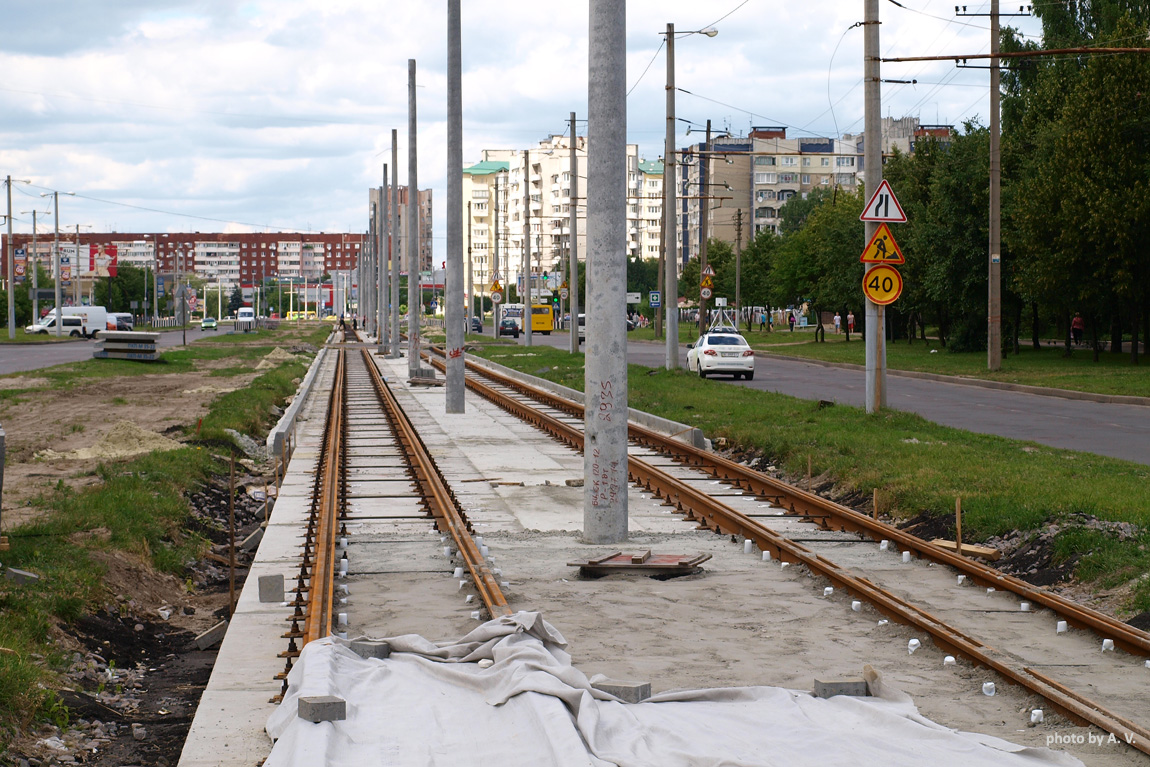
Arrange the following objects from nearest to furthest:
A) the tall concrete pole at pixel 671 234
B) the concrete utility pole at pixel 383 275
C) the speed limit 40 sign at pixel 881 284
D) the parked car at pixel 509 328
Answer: the speed limit 40 sign at pixel 881 284, the tall concrete pole at pixel 671 234, the concrete utility pole at pixel 383 275, the parked car at pixel 509 328

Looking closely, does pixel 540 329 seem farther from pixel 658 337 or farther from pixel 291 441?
pixel 291 441

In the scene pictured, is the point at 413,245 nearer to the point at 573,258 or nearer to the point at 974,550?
the point at 573,258

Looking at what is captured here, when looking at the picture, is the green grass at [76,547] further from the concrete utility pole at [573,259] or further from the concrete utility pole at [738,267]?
the concrete utility pole at [738,267]

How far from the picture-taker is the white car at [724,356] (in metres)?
38.5

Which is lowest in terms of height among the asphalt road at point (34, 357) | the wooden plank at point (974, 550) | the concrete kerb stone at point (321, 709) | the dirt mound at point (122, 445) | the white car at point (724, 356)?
the dirt mound at point (122, 445)

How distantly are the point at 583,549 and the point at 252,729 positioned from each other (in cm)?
526

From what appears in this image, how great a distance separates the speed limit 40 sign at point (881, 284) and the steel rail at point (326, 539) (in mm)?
8228

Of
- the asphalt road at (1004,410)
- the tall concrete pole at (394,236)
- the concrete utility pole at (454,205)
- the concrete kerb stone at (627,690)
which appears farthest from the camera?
the tall concrete pole at (394,236)

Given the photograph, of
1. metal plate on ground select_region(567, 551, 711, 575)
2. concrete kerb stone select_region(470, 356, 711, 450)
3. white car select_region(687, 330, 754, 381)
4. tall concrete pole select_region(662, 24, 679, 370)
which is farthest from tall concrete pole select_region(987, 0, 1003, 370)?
metal plate on ground select_region(567, 551, 711, 575)

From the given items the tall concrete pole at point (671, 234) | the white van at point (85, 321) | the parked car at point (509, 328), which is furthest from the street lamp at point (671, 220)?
the white van at point (85, 321)

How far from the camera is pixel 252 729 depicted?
6062 mm

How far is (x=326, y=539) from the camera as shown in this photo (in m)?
10.8

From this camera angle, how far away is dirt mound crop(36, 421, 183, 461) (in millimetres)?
18922

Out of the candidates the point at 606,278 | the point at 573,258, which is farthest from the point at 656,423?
the point at 573,258
